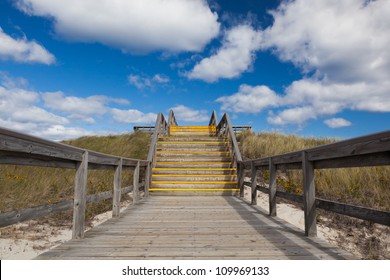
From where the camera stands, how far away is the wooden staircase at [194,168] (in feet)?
25.8

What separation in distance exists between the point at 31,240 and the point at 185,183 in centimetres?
419

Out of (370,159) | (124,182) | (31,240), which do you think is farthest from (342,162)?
(124,182)

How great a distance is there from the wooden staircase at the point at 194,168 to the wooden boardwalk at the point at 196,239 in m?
2.45

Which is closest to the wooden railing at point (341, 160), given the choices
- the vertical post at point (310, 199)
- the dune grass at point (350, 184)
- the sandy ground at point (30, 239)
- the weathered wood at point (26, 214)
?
the vertical post at point (310, 199)

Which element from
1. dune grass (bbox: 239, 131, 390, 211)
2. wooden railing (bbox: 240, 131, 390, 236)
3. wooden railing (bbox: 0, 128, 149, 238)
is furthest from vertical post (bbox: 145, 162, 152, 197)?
wooden railing (bbox: 240, 131, 390, 236)

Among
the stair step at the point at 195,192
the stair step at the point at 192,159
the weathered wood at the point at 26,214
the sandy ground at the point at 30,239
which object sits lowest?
the sandy ground at the point at 30,239

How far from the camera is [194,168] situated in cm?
894

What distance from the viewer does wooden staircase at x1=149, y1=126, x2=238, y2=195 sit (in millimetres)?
7867

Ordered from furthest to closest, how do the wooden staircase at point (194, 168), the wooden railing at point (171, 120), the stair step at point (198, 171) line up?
the wooden railing at point (171, 120)
the stair step at point (198, 171)
the wooden staircase at point (194, 168)

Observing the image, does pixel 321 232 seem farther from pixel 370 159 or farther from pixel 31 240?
pixel 31 240

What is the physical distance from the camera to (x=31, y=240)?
496 centimetres

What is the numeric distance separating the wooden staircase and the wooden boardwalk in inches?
96.5

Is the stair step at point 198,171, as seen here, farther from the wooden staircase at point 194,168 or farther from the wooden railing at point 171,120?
the wooden railing at point 171,120

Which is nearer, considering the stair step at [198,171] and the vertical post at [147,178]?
the vertical post at [147,178]
